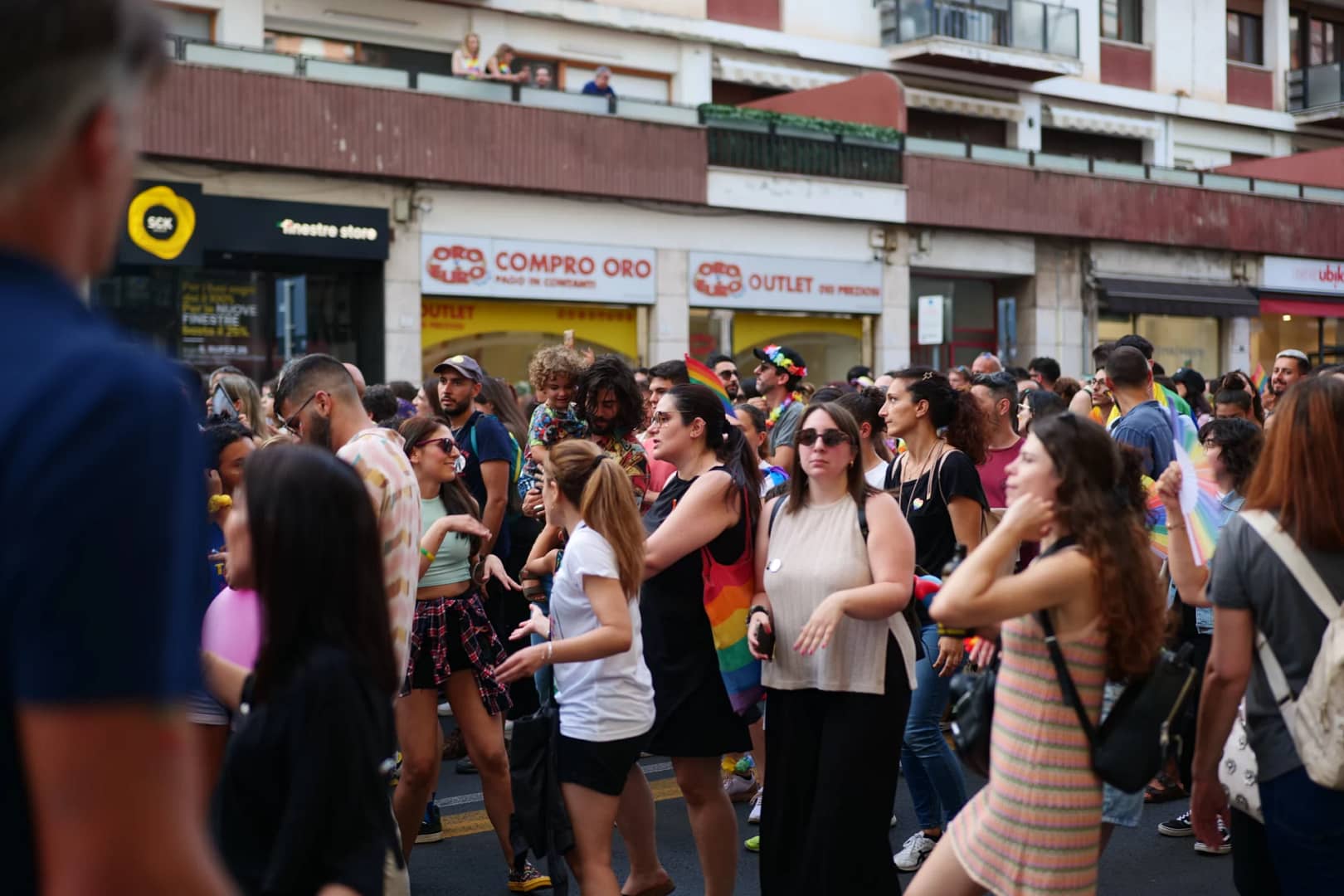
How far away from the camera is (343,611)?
8.76 feet

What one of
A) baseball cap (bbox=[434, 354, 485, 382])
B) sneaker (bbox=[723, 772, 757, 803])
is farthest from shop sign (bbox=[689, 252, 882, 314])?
sneaker (bbox=[723, 772, 757, 803])

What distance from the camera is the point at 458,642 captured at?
5.86 metres

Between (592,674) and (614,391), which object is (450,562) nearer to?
(614,391)

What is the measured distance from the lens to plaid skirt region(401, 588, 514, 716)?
5.77 meters

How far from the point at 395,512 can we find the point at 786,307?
18578 mm

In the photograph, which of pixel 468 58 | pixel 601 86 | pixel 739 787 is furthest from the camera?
pixel 601 86

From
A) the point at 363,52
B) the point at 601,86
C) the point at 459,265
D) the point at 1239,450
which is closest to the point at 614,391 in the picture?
the point at 1239,450

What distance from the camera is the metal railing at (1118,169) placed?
24312 millimetres

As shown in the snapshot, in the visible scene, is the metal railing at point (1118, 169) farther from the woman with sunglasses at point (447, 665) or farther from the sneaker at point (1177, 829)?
the woman with sunglasses at point (447, 665)

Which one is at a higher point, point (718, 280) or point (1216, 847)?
point (718, 280)

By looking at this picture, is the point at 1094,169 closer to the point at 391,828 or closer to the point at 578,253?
the point at 578,253

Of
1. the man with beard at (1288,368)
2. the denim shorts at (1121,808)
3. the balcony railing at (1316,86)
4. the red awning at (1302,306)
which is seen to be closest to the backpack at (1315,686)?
the denim shorts at (1121,808)

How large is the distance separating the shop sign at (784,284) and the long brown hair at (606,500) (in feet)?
55.3

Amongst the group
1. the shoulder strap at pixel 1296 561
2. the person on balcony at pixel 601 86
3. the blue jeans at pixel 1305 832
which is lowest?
the blue jeans at pixel 1305 832
